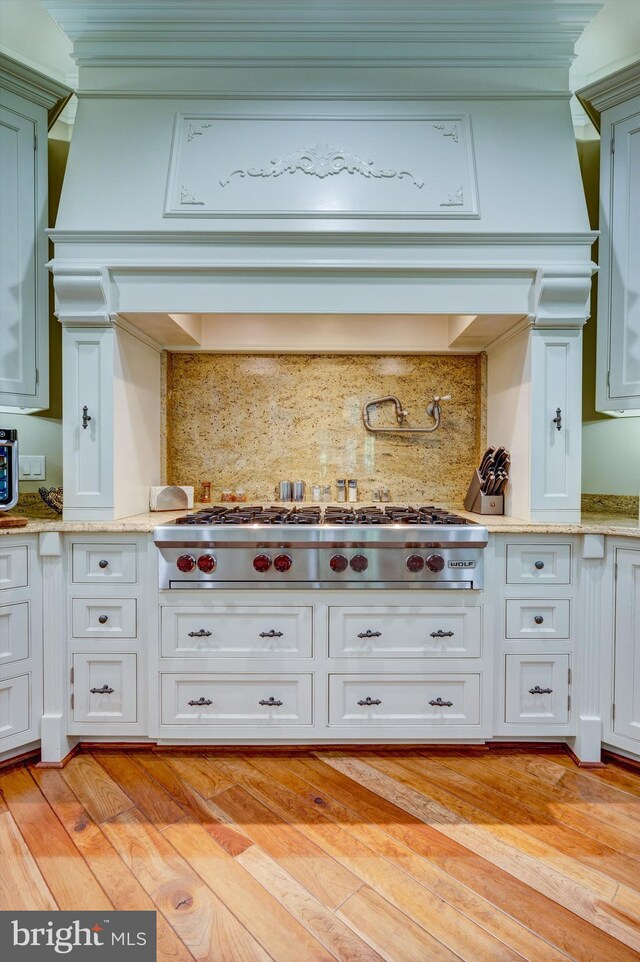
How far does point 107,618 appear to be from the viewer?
6.72 ft

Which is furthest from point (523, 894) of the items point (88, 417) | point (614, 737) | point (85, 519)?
point (88, 417)

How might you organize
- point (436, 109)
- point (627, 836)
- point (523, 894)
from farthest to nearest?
point (436, 109) → point (627, 836) → point (523, 894)

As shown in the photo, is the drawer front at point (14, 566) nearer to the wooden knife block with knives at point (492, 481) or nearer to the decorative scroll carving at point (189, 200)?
the decorative scroll carving at point (189, 200)

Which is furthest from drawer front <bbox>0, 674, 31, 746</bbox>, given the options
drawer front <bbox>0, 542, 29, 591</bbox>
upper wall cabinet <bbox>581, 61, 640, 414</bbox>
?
upper wall cabinet <bbox>581, 61, 640, 414</bbox>

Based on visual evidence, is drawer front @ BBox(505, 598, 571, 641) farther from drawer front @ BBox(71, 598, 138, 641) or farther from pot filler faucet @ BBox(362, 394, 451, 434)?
drawer front @ BBox(71, 598, 138, 641)

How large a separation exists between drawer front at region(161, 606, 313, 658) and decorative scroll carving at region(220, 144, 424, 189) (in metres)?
1.93

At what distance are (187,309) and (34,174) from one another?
3.55ft

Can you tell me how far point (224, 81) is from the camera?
7.15 feet

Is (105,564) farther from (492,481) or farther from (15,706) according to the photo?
(492,481)

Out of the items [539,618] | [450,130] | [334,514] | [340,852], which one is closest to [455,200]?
[450,130]

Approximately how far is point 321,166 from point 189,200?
62 centimetres

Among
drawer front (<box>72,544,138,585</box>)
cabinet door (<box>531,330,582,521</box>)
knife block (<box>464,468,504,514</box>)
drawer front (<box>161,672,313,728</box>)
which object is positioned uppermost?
cabinet door (<box>531,330,582,521</box>)

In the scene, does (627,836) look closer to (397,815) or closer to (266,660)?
(397,815)

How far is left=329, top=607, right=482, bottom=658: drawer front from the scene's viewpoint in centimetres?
203
